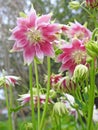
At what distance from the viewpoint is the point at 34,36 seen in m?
0.83

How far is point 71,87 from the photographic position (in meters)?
0.88

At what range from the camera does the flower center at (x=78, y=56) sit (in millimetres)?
814

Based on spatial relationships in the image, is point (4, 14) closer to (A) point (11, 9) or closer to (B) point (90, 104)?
(A) point (11, 9)

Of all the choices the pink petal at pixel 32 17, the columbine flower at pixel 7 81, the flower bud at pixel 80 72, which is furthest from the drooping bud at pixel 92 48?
the columbine flower at pixel 7 81

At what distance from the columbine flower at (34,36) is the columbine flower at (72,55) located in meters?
0.03

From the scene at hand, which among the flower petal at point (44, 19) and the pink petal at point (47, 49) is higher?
the flower petal at point (44, 19)

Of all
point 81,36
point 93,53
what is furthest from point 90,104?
point 81,36

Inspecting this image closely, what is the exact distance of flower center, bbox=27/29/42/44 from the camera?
820 millimetres

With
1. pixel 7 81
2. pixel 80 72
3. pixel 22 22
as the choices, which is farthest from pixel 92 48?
pixel 7 81

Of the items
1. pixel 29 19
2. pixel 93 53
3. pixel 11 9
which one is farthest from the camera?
pixel 11 9

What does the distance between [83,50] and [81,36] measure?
0.08 m

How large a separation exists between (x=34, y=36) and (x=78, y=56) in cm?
9

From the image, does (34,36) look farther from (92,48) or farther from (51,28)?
(92,48)

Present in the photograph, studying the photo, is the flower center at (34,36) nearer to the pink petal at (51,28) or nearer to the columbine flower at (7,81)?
the pink petal at (51,28)
